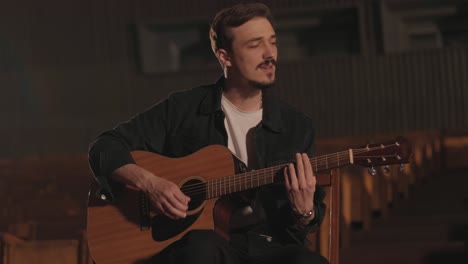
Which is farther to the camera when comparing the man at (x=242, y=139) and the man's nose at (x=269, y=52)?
the man's nose at (x=269, y=52)

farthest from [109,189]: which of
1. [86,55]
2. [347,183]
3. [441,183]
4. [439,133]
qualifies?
[86,55]

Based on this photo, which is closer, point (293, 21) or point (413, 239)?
point (413, 239)

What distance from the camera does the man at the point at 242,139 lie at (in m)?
1.48

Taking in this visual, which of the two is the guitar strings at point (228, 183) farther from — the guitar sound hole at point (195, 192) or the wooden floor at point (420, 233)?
the wooden floor at point (420, 233)

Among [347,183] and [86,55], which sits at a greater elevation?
[86,55]

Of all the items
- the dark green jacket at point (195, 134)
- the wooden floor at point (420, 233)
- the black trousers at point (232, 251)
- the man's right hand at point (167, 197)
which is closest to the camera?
the black trousers at point (232, 251)

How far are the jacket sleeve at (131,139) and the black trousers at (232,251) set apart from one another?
0.24 m

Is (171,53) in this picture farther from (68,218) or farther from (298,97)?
(68,218)

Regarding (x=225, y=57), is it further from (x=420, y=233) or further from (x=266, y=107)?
(x=420, y=233)

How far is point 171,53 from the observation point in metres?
5.38

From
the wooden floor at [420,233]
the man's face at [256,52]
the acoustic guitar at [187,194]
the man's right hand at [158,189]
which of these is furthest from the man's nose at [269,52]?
the wooden floor at [420,233]

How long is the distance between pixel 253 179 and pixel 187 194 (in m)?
0.15

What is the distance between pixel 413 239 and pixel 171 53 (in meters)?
3.20

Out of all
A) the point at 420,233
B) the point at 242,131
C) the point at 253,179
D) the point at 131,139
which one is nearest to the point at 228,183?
the point at 253,179
